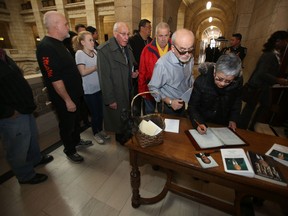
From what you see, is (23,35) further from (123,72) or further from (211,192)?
(211,192)

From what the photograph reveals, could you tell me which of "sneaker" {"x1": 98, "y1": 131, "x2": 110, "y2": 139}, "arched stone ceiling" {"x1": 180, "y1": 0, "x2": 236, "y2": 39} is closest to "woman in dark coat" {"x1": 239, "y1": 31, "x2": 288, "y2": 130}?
"sneaker" {"x1": 98, "y1": 131, "x2": 110, "y2": 139}

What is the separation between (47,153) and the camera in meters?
2.58

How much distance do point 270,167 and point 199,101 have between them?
2.77ft

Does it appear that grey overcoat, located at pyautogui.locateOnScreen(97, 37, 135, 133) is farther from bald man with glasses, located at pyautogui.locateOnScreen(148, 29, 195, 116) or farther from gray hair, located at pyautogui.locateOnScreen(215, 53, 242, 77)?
gray hair, located at pyautogui.locateOnScreen(215, 53, 242, 77)

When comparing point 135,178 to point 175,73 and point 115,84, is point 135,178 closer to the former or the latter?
point 175,73

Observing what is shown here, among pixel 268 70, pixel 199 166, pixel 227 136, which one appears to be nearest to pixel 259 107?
pixel 268 70

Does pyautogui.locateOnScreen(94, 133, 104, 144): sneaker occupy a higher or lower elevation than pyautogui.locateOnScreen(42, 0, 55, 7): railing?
lower

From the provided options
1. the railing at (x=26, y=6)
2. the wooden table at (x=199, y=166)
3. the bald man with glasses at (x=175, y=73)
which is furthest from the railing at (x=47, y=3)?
the wooden table at (x=199, y=166)

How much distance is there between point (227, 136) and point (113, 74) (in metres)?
1.68

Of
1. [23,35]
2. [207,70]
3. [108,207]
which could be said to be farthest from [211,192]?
[23,35]

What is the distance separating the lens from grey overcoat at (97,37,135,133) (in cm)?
220

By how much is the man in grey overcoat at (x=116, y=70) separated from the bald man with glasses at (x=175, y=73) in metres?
0.58

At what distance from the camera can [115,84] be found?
2.37 m

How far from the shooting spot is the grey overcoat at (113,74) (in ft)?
7.20
